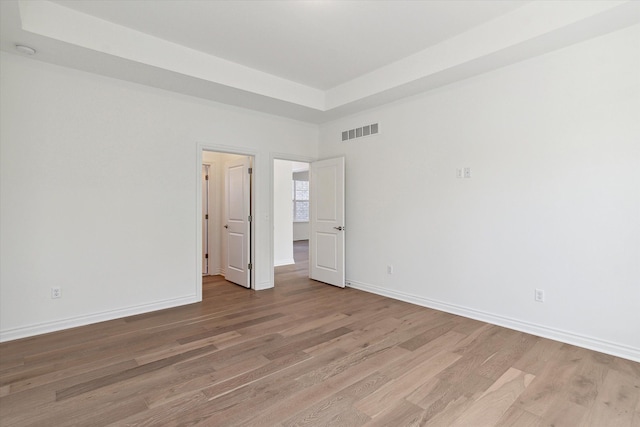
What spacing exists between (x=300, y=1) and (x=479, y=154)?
245 centimetres

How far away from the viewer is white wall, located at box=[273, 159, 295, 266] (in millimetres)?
7137

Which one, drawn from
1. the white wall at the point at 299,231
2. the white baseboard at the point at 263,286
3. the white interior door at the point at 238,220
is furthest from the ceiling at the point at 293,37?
the white wall at the point at 299,231

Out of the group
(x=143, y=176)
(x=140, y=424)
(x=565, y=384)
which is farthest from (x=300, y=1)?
(x=565, y=384)

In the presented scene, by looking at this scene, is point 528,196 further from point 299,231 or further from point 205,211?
point 299,231

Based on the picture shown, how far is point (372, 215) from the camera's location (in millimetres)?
4910

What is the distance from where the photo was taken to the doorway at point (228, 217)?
5.18m

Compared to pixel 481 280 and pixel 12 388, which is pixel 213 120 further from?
pixel 481 280

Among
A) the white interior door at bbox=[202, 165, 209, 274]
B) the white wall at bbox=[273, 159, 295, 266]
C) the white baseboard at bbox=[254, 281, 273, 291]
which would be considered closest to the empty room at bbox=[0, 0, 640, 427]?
the white baseboard at bbox=[254, 281, 273, 291]

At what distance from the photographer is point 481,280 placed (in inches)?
145

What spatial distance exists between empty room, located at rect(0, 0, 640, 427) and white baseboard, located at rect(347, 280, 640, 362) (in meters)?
0.02

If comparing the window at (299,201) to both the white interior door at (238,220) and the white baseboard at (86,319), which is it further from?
the white baseboard at (86,319)

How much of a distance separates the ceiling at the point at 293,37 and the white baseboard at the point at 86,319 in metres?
2.66

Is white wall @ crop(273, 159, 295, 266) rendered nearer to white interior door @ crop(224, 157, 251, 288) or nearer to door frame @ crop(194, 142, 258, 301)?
white interior door @ crop(224, 157, 251, 288)

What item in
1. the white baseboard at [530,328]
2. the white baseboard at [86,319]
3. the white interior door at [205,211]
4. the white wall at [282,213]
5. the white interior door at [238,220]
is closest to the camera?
the white baseboard at [530,328]
